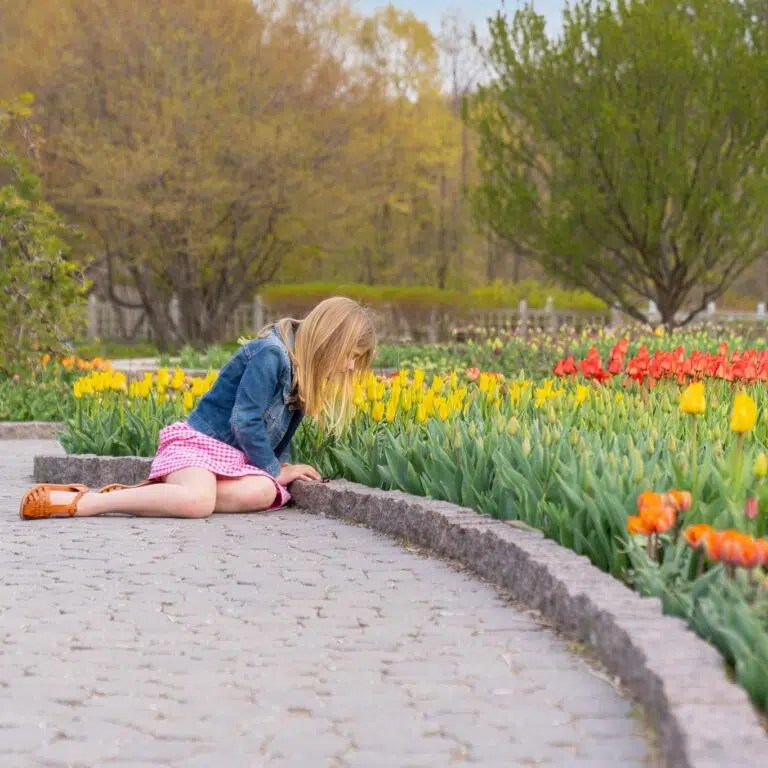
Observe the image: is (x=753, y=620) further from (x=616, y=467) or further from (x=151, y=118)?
(x=151, y=118)

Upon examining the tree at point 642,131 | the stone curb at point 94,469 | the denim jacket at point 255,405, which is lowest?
the stone curb at point 94,469

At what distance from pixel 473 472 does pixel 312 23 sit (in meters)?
23.7

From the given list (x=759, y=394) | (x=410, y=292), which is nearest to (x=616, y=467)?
(x=759, y=394)

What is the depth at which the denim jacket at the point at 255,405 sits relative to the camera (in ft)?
21.0

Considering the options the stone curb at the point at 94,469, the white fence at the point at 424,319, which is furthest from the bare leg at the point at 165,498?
the white fence at the point at 424,319

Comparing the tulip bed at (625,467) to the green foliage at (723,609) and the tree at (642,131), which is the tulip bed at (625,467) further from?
the tree at (642,131)

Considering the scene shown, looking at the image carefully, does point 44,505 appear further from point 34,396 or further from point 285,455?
point 34,396

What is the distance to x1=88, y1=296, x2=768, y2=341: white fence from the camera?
1228 inches

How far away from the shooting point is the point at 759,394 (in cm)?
757

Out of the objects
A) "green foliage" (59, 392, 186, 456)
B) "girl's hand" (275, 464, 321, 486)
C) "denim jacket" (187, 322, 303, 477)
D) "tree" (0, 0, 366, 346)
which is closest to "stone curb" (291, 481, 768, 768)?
"girl's hand" (275, 464, 321, 486)

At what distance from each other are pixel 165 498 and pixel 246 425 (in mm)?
522

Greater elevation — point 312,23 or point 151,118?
point 312,23

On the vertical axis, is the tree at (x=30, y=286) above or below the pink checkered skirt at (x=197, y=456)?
above

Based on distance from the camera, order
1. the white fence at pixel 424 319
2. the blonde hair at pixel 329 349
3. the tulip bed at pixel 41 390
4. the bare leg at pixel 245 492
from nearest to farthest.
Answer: the blonde hair at pixel 329 349
the bare leg at pixel 245 492
the tulip bed at pixel 41 390
the white fence at pixel 424 319
